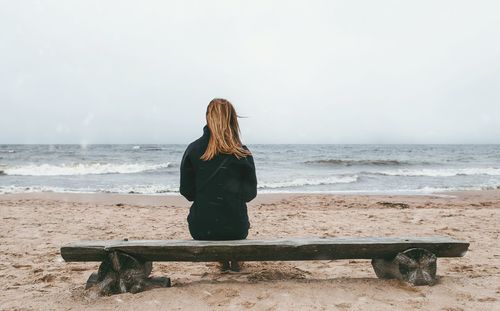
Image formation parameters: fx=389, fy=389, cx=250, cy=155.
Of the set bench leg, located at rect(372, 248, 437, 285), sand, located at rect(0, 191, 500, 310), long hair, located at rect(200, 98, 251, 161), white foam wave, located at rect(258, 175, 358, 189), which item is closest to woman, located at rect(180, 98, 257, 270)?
long hair, located at rect(200, 98, 251, 161)

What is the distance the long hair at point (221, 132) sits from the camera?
11.3 ft

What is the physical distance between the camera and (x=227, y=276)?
3998mm

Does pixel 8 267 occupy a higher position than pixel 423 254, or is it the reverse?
pixel 423 254

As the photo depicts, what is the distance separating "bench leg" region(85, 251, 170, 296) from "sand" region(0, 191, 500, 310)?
4.3 inches

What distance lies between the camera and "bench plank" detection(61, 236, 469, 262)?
3328mm

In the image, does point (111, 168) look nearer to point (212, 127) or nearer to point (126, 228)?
point (126, 228)

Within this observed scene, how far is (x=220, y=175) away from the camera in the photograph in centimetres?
351

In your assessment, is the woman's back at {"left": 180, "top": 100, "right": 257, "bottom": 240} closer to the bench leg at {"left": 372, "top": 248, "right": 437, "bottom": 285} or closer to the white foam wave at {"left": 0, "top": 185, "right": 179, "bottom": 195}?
the bench leg at {"left": 372, "top": 248, "right": 437, "bottom": 285}

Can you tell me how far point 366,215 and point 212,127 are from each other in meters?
6.02

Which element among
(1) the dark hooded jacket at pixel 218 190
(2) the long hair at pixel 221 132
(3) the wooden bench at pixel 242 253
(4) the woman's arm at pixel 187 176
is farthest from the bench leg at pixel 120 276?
(2) the long hair at pixel 221 132

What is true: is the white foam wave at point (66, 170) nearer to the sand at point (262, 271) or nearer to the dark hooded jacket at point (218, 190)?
the sand at point (262, 271)

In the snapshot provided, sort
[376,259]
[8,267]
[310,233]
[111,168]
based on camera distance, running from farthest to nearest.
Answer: [111,168] < [310,233] < [8,267] < [376,259]

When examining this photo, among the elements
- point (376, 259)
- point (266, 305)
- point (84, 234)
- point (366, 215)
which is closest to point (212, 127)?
point (266, 305)

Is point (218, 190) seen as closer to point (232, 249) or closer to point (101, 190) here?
point (232, 249)
